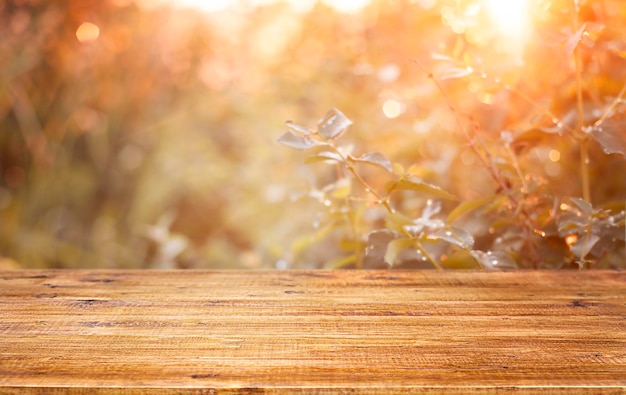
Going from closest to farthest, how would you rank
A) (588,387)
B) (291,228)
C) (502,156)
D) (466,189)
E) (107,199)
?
(588,387) → (502,156) → (466,189) → (291,228) → (107,199)

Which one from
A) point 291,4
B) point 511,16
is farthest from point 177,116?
point 511,16

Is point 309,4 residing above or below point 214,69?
above

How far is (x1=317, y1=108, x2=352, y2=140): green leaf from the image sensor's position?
679 mm

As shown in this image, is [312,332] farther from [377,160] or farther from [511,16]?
[511,16]

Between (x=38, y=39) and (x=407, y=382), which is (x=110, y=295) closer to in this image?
(x=407, y=382)

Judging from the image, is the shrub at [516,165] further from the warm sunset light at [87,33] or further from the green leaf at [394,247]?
the warm sunset light at [87,33]

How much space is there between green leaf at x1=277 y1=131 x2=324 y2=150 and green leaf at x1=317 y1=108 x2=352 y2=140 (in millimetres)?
12

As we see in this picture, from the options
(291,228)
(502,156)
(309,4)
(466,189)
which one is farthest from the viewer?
(309,4)

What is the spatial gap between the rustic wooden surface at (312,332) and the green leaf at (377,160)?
124 millimetres

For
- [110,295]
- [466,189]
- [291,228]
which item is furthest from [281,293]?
[291,228]

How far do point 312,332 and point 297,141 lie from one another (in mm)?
220

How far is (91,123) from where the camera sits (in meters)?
2.45

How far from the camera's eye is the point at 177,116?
9.06ft

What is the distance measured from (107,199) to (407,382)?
2332mm
